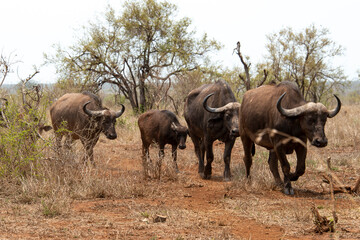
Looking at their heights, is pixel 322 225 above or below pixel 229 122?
below

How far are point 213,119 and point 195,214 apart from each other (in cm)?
372

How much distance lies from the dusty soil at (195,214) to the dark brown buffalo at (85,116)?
2704 mm

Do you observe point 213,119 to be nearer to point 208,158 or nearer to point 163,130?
point 208,158

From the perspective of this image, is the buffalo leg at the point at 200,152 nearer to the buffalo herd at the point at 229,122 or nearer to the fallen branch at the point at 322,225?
the buffalo herd at the point at 229,122

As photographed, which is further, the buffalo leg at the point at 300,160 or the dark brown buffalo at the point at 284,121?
the buffalo leg at the point at 300,160

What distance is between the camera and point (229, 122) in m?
9.23

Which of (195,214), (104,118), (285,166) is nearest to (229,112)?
(285,166)

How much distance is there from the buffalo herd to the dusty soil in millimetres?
681

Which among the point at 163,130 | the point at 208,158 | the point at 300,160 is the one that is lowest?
the point at 208,158

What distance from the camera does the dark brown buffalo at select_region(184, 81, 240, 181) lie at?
9.24 metres

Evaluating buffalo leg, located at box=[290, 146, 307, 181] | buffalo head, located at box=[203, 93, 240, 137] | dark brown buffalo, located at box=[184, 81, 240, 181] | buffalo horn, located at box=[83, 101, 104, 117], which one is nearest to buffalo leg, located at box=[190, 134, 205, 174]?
dark brown buffalo, located at box=[184, 81, 240, 181]

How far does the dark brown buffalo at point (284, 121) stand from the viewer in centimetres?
703

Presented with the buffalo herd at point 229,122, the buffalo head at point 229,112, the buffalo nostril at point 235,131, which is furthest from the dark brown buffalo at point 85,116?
the buffalo nostril at point 235,131

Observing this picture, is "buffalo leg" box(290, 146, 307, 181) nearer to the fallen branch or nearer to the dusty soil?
the dusty soil
